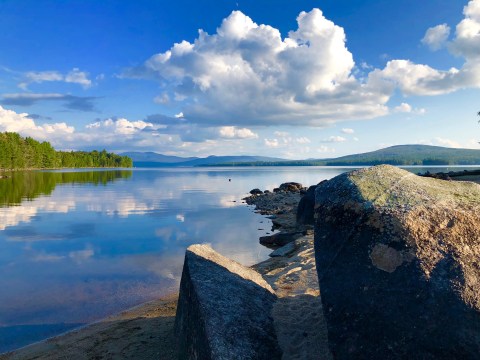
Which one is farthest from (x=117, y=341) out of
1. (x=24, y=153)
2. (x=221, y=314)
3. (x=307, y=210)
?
(x=24, y=153)

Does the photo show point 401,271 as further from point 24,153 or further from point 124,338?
point 24,153

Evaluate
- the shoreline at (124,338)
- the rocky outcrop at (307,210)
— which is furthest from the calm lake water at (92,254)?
the rocky outcrop at (307,210)

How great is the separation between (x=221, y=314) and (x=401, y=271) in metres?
3.60

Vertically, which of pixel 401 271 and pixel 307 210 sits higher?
pixel 401 271

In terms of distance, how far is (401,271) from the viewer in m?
5.85

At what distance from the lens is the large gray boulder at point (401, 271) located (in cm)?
548

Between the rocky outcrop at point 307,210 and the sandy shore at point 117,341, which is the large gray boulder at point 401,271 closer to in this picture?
the sandy shore at point 117,341

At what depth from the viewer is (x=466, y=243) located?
601 cm

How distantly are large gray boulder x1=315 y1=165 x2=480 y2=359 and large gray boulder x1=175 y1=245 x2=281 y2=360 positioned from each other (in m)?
1.66

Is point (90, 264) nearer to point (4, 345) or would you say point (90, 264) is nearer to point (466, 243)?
point (4, 345)

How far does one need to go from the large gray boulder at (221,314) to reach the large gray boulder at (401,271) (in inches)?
65.3

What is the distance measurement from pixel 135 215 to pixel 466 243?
105 feet

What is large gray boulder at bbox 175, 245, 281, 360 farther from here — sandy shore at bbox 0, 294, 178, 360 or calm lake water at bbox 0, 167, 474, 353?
calm lake water at bbox 0, 167, 474, 353

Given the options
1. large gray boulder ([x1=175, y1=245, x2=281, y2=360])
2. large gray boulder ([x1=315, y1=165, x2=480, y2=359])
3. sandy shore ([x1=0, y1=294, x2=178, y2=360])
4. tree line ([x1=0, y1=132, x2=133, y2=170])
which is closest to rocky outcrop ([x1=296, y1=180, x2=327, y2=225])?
sandy shore ([x1=0, y1=294, x2=178, y2=360])
